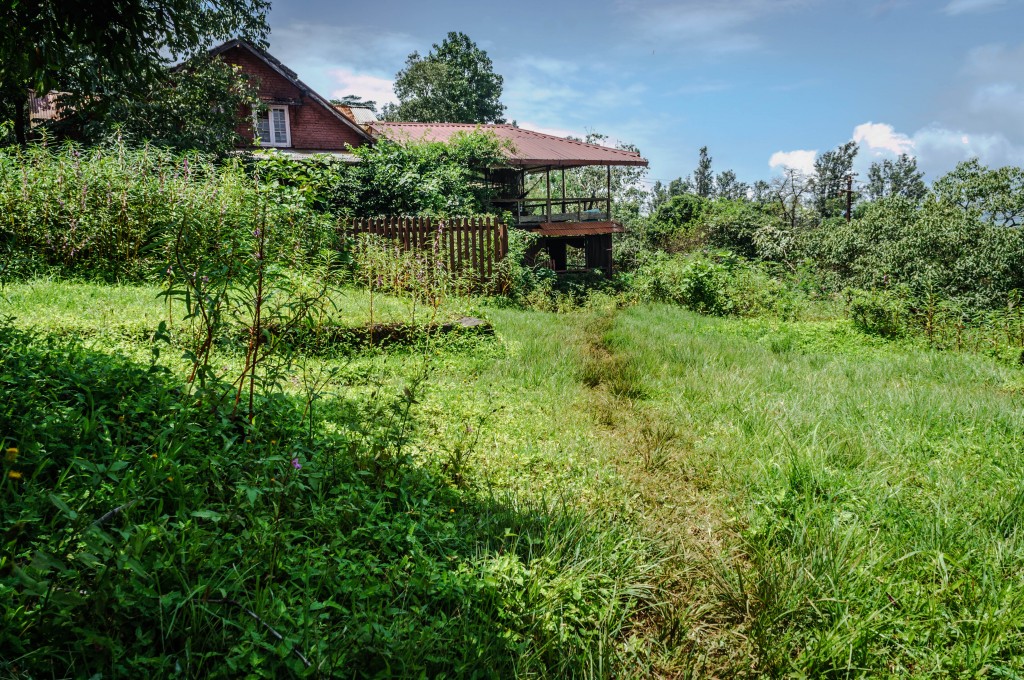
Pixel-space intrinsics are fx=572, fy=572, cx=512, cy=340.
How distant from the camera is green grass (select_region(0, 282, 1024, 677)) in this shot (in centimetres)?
184

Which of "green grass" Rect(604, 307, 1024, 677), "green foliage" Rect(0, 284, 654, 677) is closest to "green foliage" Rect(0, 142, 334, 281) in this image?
"green foliage" Rect(0, 284, 654, 677)

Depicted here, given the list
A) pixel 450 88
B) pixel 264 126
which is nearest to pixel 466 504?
pixel 264 126

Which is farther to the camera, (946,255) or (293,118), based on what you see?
(293,118)

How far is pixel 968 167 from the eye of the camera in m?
17.0

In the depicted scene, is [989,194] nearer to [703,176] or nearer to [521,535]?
[521,535]

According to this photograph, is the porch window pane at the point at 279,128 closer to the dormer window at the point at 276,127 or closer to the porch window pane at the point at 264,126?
the dormer window at the point at 276,127

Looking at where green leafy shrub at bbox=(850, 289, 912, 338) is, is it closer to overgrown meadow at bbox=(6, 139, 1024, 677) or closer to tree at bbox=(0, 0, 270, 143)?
overgrown meadow at bbox=(6, 139, 1024, 677)

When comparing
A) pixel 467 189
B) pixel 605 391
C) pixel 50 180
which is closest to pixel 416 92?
pixel 467 189

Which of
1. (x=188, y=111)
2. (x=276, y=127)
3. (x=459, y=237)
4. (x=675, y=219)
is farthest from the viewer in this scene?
(x=675, y=219)

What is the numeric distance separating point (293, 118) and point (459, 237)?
48.0 ft

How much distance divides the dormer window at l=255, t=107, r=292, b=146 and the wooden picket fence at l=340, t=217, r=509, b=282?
42.4ft

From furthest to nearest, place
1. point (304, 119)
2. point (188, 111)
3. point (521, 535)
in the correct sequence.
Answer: point (304, 119) < point (188, 111) < point (521, 535)

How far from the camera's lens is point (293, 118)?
21984 millimetres

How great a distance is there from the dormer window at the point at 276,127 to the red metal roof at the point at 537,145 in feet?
11.4
